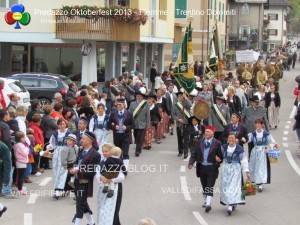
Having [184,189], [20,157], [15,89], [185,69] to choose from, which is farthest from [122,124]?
[15,89]

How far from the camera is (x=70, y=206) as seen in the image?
47.7 ft

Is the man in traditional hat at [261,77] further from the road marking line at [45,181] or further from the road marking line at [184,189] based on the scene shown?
the road marking line at [45,181]

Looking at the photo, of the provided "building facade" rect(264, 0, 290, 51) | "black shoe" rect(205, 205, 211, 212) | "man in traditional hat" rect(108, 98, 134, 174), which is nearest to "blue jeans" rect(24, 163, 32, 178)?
"man in traditional hat" rect(108, 98, 134, 174)

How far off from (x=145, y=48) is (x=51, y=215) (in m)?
→ 31.9

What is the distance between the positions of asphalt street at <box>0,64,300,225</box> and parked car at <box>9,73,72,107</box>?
10.3 m

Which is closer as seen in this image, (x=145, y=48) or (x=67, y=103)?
(x=67, y=103)

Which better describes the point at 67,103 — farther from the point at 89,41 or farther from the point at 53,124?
the point at 89,41

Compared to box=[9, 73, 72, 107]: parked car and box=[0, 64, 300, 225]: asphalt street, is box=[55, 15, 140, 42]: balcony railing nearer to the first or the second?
box=[9, 73, 72, 107]: parked car

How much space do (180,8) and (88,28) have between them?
20.7 meters

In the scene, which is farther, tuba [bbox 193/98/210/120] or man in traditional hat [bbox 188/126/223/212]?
tuba [bbox 193/98/210/120]

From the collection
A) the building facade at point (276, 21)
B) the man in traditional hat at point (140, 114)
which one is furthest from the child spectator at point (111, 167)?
the building facade at point (276, 21)

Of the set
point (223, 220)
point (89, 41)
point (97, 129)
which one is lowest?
point (223, 220)

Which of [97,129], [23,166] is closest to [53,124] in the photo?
[97,129]

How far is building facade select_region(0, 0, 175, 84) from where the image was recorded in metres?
33.8
